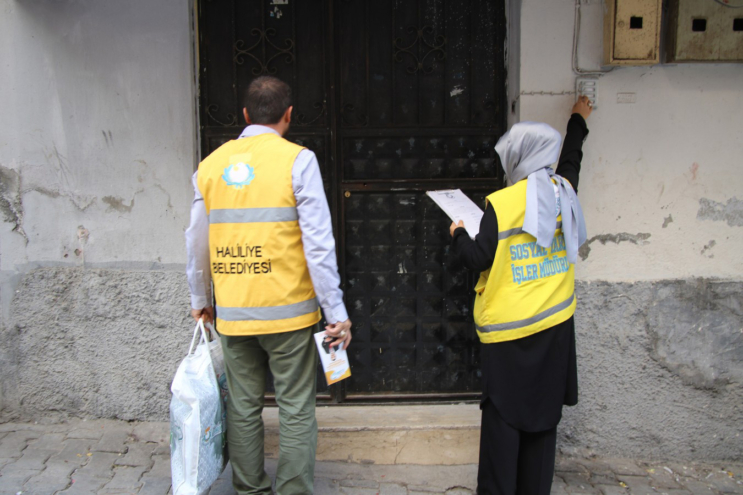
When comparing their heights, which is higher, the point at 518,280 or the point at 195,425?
the point at 518,280

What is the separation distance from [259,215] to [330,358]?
68 cm

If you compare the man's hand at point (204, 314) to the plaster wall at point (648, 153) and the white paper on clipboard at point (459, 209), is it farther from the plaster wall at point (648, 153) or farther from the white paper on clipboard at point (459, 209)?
the plaster wall at point (648, 153)

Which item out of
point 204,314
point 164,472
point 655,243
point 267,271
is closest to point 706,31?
point 655,243

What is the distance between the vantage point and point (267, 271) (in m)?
2.40

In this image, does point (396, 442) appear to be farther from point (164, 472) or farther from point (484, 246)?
point (484, 246)

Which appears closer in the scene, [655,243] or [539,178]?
[539,178]

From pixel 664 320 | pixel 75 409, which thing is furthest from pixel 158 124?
pixel 664 320

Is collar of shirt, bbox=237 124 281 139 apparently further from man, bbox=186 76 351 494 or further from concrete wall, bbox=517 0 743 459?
concrete wall, bbox=517 0 743 459

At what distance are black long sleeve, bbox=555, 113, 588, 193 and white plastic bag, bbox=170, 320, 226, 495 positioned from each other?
6.25 ft

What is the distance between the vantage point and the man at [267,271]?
237cm

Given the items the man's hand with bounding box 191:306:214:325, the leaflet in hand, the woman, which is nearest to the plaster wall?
the woman

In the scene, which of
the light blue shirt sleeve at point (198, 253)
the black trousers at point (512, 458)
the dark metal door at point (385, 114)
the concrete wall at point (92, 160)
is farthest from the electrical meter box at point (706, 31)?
the concrete wall at point (92, 160)

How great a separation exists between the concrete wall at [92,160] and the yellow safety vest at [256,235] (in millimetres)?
1030

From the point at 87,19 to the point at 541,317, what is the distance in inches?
117
